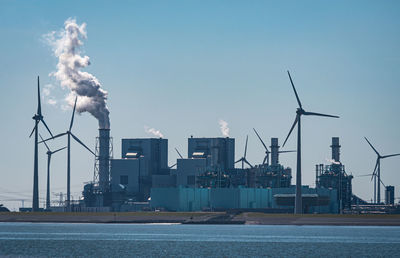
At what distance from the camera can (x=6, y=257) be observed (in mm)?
99750

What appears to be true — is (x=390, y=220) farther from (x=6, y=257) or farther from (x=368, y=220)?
(x=6, y=257)

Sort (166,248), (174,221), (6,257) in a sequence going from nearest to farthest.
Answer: (6,257) < (166,248) < (174,221)

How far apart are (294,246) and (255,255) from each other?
18.7 m

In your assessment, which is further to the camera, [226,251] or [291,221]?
[291,221]

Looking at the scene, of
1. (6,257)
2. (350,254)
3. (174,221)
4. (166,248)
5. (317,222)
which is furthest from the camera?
(174,221)

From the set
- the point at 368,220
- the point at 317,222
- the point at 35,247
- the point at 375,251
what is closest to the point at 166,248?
the point at 35,247

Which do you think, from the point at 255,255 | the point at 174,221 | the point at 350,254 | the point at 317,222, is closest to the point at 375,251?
the point at 350,254

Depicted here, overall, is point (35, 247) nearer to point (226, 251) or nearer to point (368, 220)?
point (226, 251)

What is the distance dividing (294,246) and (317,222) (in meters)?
52.8

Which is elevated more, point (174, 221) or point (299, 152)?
point (299, 152)

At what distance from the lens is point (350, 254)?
350 ft

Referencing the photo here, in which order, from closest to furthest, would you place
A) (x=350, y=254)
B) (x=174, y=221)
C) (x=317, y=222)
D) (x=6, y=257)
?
(x=6, y=257) < (x=350, y=254) < (x=317, y=222) < (x=174, y=221)

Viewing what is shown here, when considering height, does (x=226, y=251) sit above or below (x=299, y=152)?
below

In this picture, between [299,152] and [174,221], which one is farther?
[174,221]
